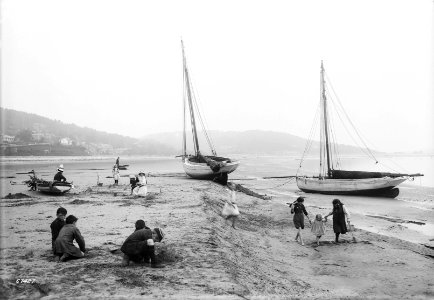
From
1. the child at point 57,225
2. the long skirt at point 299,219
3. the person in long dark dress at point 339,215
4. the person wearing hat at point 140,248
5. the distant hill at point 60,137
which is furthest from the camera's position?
the distant hill at point 60,137

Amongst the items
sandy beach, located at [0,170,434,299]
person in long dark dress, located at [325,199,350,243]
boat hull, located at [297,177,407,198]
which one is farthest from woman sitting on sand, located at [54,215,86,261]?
boat hull, located at [297,177,407,198]

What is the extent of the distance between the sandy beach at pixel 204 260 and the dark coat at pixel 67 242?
341mm

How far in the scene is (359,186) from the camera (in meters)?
30.0

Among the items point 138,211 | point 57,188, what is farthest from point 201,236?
point 57,188

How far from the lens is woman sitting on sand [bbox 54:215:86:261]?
25.7 ft

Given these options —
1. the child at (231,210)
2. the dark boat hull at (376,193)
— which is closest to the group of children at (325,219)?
the child at (231,210)

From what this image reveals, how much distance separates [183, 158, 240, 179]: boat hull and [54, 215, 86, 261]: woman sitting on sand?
2410 centimetres

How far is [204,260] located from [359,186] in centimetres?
2572

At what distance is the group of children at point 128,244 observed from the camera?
7.56 m

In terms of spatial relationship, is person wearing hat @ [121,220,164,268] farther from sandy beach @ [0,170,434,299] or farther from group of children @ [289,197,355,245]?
group of children @ [289,197,355,245]

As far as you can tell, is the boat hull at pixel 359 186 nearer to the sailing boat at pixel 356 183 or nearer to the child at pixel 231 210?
the sailing boat at pixel 356 183

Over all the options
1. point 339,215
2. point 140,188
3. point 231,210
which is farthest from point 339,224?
point 140,188

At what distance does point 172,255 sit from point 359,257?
6.72m

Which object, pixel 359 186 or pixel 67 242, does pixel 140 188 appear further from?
pixel 359 186
